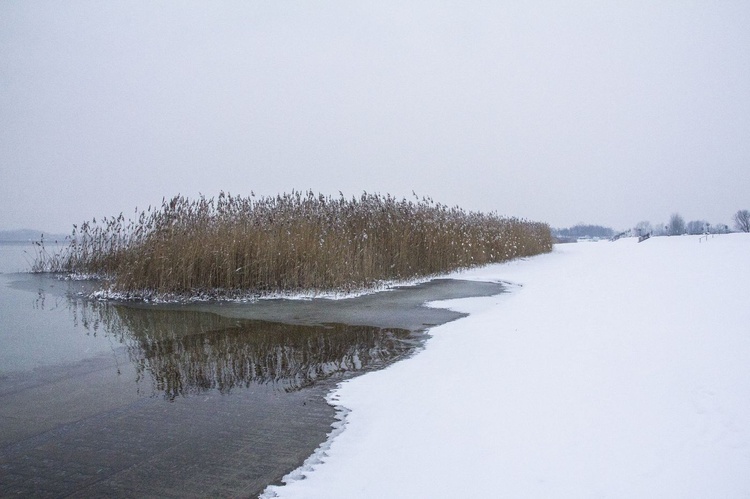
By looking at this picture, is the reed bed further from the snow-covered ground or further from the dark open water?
the snow-covered ground

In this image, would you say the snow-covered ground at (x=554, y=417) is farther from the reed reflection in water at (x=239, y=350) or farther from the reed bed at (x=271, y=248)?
the reed bed at (x=271, y=248)

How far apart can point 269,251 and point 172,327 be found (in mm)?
3636

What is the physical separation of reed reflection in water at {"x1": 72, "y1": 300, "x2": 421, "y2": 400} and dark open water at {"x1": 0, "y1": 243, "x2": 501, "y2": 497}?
2 cm

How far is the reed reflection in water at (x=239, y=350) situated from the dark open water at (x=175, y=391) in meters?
0.02

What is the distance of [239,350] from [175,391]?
1272mm

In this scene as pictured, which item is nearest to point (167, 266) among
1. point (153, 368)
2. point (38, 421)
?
point (153, 368)

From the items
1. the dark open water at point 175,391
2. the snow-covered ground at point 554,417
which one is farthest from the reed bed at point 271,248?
the snow-covered ground at point 554,417

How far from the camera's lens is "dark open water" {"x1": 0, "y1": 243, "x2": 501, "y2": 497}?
2391 millimetres

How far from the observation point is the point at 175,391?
370 centimetres

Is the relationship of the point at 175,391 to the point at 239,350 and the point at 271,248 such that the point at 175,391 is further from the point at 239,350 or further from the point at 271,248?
the point at 271,248

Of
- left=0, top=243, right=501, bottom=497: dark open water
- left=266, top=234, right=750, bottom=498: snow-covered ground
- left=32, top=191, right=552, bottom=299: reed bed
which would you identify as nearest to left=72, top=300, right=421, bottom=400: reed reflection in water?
left=0, top=243, right=501, bottom=497: dark open water

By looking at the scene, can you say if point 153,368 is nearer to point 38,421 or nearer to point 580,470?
point 38,421

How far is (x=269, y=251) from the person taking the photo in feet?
32.2

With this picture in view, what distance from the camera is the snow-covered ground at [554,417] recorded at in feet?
7.12
